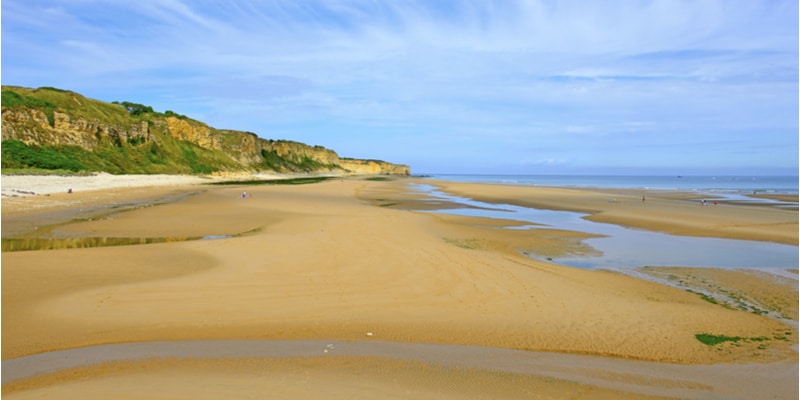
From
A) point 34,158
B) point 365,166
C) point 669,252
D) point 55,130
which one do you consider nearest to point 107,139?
point 55,130

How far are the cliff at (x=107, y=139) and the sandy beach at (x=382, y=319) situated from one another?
38.8 metres

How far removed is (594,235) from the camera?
63.6ft

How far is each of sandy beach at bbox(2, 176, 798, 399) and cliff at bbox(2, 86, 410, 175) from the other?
38.8 metres

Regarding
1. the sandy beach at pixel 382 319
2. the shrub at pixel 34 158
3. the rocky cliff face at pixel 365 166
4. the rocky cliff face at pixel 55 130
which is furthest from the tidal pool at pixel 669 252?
the rocky cliff face at pixel 365 166

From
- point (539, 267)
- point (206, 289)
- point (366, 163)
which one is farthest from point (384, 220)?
point (366, 163)

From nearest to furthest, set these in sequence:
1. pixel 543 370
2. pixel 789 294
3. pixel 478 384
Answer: pixel 478 384 → pixel 543 370 → pixel 789 294

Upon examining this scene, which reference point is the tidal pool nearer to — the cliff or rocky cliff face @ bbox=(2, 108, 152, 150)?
the cliff

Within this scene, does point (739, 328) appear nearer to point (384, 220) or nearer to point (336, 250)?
point (336, 250)

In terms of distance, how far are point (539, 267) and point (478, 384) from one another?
281 inches

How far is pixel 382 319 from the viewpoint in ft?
25.3

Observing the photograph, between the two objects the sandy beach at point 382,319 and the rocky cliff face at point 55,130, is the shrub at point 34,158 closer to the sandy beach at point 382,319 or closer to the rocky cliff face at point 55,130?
the rocky cliff face at point 55,130

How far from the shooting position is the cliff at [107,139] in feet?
154

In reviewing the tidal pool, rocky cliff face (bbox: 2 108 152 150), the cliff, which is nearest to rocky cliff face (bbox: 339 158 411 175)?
the cliff

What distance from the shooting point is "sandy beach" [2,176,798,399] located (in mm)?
5387
